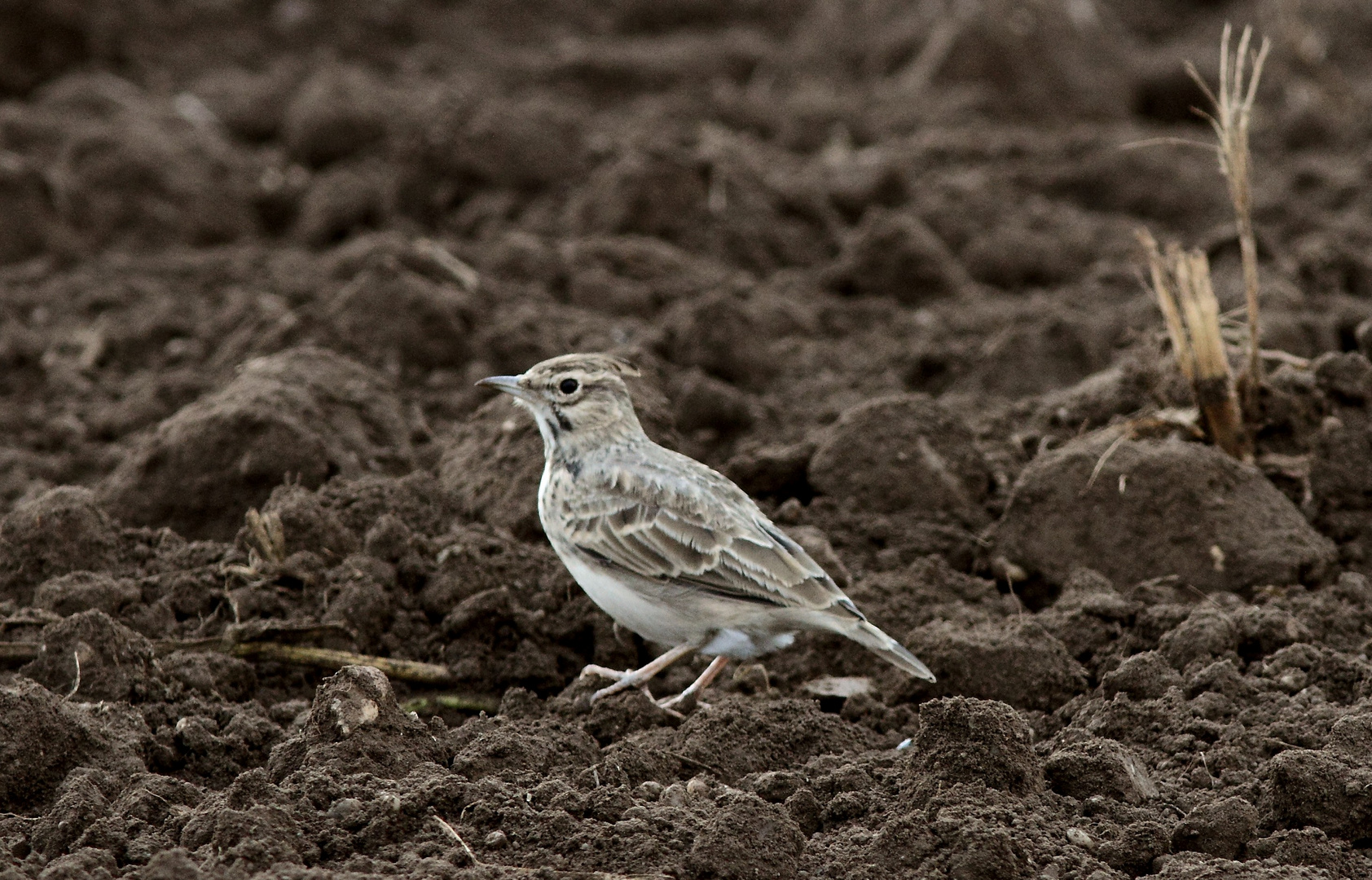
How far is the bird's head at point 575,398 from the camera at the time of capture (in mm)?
5875

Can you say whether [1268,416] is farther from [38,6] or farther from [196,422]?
[38,6]

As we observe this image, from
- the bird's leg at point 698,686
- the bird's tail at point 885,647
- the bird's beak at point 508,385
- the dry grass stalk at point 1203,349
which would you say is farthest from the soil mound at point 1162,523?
the bird's beak at point 508,385

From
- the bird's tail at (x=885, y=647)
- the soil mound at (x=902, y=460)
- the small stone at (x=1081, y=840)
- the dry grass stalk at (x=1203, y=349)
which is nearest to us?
the small stone at (x=1081, y=840)

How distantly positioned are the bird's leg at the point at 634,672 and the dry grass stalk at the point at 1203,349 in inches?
95.8

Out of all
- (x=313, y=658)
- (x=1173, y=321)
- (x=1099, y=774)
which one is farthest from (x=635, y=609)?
(x=1173, y=321)

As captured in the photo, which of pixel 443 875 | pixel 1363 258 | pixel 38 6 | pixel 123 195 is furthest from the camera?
pixel 38 6

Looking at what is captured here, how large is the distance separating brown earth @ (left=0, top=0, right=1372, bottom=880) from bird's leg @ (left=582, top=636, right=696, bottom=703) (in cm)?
8

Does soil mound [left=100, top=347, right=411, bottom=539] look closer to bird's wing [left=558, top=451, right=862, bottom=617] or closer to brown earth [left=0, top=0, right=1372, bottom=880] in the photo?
brown earth [left=0, top=0, right=1372, bottom=880]

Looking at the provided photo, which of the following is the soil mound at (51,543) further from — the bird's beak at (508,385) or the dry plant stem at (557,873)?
the dry plant stem at (557,873)

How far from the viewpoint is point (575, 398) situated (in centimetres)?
588

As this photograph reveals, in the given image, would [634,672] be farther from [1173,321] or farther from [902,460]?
[1173,321]

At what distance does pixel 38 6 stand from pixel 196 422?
7026 mm

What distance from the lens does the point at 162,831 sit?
4.38 meters

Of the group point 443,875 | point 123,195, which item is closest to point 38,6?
point 123,195
